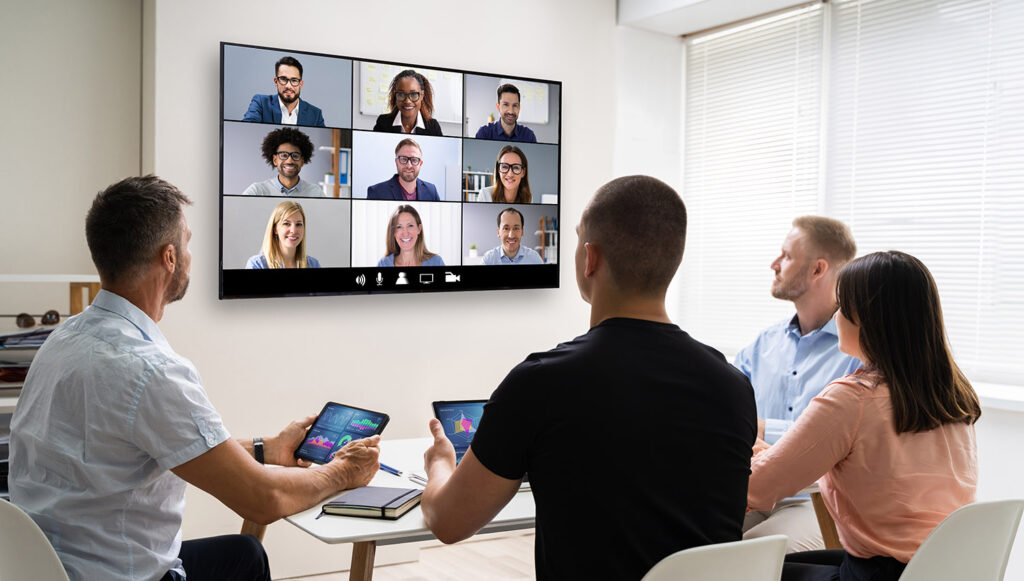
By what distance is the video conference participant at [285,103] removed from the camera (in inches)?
139

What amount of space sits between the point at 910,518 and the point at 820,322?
4.31 feet

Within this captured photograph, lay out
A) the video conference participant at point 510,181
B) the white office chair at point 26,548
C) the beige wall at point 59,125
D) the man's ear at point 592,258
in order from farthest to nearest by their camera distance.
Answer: the video conference participant at point 510,181 < the beige wall at point 59,125 < the man's ear at point 592,258 < the white office chair at point 26,548

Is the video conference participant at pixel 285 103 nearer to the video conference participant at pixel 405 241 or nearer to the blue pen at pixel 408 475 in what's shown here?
the video conference participant at pixel 405 241

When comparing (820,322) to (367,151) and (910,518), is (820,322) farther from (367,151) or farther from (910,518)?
(367,151)

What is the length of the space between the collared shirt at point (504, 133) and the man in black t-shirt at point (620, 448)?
263 centimetres

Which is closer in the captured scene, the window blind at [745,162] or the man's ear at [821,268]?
the man's ear at [821,268]

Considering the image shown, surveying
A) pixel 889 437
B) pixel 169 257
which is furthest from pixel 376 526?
pixel 889 437

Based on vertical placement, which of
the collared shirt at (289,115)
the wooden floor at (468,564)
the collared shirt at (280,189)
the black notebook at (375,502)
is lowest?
the wooden floor at (468,564)

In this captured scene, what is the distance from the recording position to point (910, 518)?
190 centimetres

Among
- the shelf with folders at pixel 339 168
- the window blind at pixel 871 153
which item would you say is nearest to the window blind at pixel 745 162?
the window blind at pixel 871 153

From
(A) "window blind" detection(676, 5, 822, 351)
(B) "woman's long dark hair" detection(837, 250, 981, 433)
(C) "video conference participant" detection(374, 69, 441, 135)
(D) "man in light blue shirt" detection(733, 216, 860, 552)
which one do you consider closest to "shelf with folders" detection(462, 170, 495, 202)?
(C) "video conference participant" detection(374, 69, 441, 135)

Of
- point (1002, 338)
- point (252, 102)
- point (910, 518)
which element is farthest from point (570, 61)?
point (910, 518)

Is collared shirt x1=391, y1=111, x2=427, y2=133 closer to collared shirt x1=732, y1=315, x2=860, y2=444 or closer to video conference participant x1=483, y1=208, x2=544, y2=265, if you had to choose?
video conference participant x1=483, y1=208, x2=544, y2=265

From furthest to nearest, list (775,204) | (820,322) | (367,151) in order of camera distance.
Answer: (775,204) < (367,151) < (820,322)
